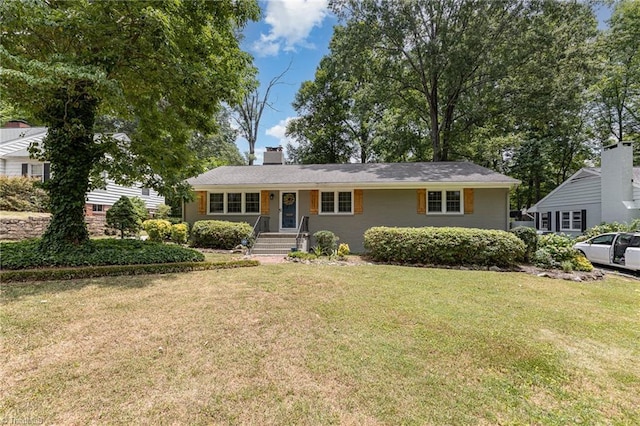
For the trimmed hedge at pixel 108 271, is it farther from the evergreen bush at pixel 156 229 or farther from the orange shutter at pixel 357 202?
the orange shutter at pixel 357 202

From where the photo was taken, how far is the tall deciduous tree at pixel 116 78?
606 cm

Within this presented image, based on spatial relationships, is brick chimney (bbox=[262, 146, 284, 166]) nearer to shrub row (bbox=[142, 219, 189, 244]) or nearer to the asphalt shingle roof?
the asphalt shingle roof

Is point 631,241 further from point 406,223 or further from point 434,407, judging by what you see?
point 434,407

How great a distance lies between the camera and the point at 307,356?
3.39 metres

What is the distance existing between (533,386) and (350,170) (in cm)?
1189

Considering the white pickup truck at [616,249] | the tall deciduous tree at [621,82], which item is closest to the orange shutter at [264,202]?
the white pickup truck at [616,249]

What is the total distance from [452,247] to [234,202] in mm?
9155

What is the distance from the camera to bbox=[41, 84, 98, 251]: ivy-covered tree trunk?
6.99 m

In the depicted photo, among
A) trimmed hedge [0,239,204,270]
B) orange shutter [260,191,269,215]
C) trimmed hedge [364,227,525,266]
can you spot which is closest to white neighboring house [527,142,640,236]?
trimmed hedge [364,227,525,266]

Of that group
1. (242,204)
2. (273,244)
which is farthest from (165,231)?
(273,244)

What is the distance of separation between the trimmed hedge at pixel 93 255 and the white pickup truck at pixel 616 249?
41.6 ft

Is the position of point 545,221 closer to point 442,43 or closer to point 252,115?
point 442,43

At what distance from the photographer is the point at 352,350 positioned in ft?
11.6

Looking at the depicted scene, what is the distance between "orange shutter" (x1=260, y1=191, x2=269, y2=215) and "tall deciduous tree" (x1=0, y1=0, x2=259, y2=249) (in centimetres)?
419
